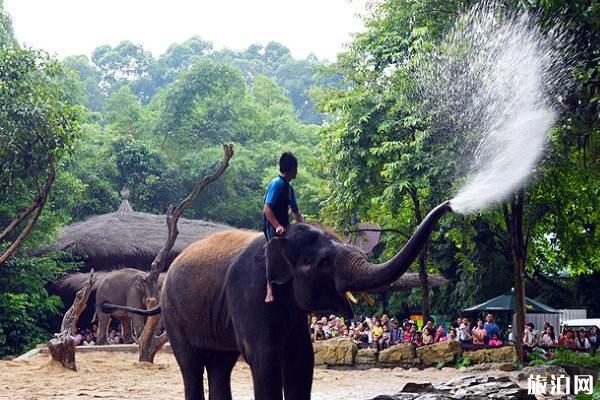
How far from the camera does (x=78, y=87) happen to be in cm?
3872

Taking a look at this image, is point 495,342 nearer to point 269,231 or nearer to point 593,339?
point 593,339

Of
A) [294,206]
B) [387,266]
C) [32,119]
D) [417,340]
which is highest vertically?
[32,119]

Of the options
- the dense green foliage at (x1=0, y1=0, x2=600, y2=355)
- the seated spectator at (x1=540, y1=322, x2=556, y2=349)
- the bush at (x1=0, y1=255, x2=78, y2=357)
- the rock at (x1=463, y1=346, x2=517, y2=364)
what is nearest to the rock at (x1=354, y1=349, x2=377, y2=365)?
the rock at (x1=463, y1=346, x2=517, y2=364)

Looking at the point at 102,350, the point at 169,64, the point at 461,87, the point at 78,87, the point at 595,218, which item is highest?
the point at 169,64

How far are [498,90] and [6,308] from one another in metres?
15.3

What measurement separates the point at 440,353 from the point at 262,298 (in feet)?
37.9

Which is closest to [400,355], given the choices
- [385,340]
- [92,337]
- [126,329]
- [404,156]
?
[385,340]

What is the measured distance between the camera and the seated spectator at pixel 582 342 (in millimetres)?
17109

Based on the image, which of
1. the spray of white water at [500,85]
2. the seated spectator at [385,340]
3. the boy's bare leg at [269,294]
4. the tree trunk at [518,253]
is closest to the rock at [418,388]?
the spray of white water at [500,85]

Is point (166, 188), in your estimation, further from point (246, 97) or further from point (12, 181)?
point (12, 181)

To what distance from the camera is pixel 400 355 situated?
18.1 meters

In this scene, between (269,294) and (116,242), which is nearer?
(269,294)

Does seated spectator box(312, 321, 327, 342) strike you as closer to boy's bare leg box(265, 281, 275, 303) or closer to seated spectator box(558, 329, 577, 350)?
seated spectator box(558, 329, 577, 350)

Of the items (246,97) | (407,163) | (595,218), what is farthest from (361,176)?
(246,97)
